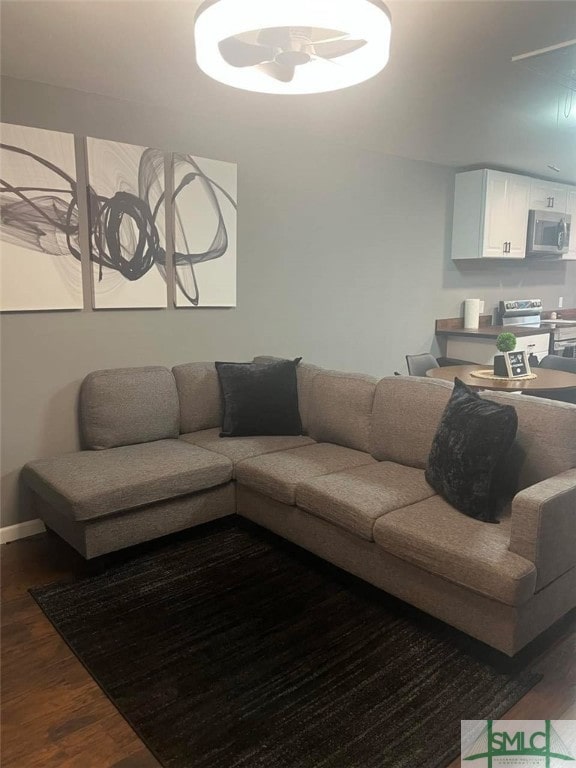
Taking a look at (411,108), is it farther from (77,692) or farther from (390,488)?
(77,692)

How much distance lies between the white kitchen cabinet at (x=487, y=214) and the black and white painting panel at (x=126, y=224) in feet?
10.1

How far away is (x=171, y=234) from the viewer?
3.57 meters

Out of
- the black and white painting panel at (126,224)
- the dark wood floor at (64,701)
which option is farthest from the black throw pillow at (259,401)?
the dark wood floor at (64,701)

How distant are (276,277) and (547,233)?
330 centimetres

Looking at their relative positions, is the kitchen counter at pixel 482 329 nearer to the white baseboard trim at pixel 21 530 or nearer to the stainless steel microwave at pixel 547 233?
the stainless steel microwave at pixel 547 233

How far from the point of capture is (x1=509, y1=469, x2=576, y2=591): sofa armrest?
2.01 m

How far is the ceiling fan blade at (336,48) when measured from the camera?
→ 2.01 m

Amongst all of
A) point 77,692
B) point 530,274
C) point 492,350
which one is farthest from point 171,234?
point 530,274

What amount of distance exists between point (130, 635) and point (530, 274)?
590cm

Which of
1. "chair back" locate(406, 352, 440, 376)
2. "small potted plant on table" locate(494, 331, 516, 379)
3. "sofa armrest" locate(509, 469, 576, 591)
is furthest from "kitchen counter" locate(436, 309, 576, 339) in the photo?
"sofa armrest" locate(509, 469, 576, 591)

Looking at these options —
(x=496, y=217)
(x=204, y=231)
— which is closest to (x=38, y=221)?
(x=204, y=231)

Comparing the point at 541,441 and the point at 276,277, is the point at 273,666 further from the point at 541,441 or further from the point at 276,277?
the point at 276,277

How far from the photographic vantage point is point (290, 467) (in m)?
2.97

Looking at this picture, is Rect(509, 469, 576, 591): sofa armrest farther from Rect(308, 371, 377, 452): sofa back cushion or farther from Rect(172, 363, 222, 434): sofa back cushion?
Rect(172, 363, 222, 434): sofa back cushion
